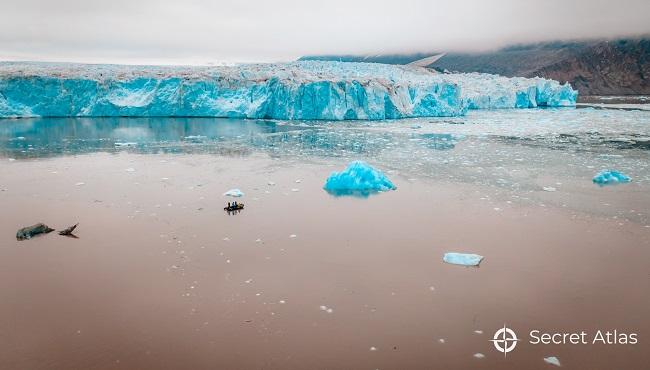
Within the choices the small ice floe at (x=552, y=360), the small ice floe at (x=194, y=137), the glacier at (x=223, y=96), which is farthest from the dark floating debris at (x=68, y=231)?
the glacier at (x=223, y=96)

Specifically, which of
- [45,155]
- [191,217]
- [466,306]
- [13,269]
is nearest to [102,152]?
[45,155]

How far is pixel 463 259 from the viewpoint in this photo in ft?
15.4

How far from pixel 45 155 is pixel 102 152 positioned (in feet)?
4.63

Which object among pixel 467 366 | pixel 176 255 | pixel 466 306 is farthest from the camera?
pixel 176 255

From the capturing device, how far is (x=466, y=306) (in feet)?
12.4

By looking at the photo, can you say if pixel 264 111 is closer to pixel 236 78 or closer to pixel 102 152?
pixel 236 78

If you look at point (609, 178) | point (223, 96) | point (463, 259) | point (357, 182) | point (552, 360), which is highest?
point (223, 96)

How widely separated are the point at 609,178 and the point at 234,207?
712 cm

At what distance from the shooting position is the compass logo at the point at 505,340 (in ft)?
10.7

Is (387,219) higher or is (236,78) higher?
(236,78)

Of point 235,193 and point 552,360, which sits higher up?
point 235,193

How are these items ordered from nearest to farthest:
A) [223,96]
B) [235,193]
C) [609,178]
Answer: [235,193], [609,178], [223,96]

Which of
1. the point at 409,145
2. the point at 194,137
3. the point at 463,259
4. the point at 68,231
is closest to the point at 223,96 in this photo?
the point at 194,137

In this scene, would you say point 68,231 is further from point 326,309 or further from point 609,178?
point 609,178
